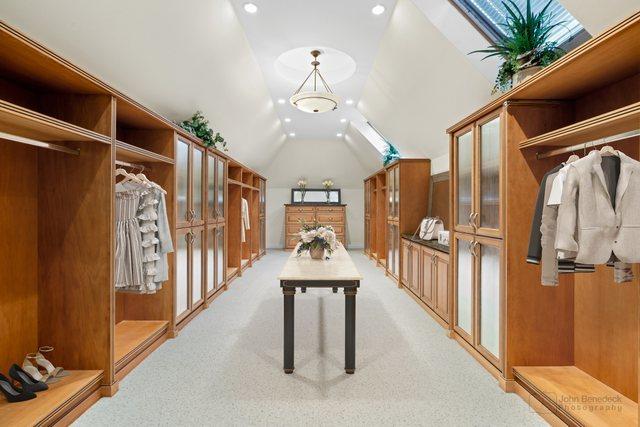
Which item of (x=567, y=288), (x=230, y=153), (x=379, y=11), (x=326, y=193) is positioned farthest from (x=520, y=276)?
(x=326, y=193)

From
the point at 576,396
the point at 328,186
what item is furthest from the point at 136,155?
the point at 328,186

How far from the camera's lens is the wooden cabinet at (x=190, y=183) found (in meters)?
3.33

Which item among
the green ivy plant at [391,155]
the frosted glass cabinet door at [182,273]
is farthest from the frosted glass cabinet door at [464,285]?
the green ivy plant at [391,155]

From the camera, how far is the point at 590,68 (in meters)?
1.77

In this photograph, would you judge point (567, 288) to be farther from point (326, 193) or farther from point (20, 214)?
point (326, 193)

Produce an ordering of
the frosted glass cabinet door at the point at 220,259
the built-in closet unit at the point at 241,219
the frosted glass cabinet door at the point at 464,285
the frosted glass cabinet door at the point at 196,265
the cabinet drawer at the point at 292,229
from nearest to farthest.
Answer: the frosted glass cabinet door at the point at 464,285 < the frosted glass cabinet door at the point at 196,265 < the frosted glass cabinet door at the point at 220,259 < the built-in closet unit at the point at 241,219 < the cabinet drawer at the point at 292,229

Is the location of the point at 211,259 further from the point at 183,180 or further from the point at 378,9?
the point at 378,9

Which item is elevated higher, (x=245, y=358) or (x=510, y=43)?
(x=510, y=43)

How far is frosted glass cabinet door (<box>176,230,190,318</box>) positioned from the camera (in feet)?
10.9

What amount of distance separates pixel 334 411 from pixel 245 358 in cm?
99

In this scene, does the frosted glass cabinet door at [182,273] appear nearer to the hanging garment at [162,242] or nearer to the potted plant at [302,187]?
the hanging garment at [162,242]

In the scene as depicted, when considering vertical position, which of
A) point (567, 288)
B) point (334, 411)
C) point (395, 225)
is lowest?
point (334, 411)

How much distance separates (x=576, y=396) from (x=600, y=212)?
3.66ft

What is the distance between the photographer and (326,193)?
32.7 feet
